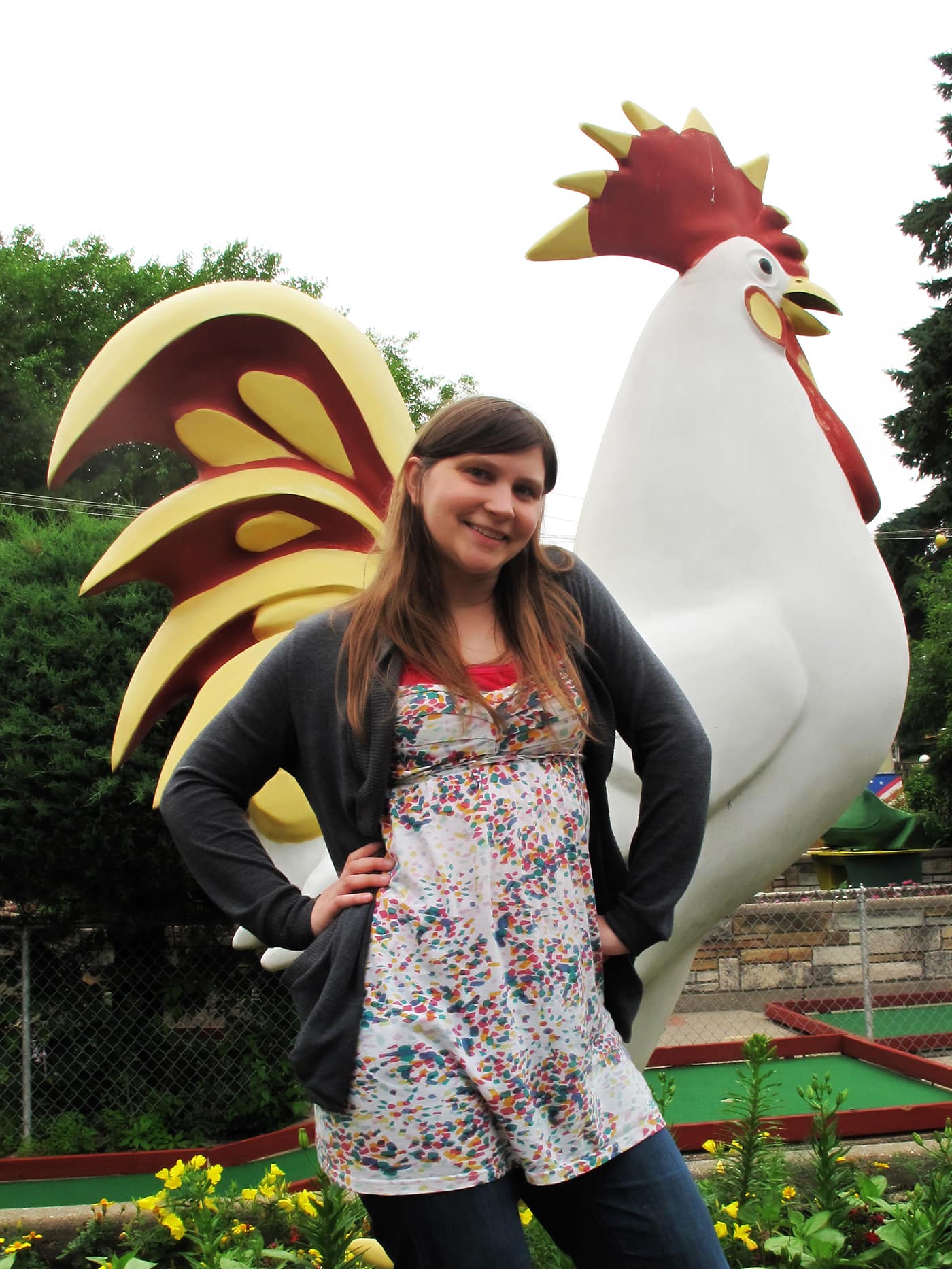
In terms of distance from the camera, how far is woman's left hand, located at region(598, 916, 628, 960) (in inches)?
51.0

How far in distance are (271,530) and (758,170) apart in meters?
1.45

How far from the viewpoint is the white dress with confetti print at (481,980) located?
1.09 meters

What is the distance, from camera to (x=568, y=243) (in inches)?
92.2

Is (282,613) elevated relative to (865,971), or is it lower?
elevated

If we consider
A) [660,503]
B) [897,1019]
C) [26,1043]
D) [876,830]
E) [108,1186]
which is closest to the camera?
[660,503]

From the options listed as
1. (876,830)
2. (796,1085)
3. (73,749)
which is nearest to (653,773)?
(73,749)

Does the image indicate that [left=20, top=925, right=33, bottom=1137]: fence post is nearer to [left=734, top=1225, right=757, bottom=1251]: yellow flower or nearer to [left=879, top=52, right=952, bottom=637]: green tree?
[left=734, top=1225, right=757, bottom=1251]: yellow flower

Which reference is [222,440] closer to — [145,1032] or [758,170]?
[758,170]

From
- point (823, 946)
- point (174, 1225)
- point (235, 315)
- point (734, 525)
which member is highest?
point (235, 315)

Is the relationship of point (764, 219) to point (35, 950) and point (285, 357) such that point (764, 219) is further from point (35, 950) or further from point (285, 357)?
point (35, 950)

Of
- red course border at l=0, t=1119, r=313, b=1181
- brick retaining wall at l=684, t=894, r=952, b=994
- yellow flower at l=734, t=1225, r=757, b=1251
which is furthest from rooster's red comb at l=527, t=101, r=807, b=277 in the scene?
brick retaining wall at l=684, t=894, r=952, b=994

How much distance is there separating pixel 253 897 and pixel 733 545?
1.24 metres

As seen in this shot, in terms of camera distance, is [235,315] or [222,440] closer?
[235,315]

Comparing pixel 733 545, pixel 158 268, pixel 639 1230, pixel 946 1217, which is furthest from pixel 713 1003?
pixel 158 268
